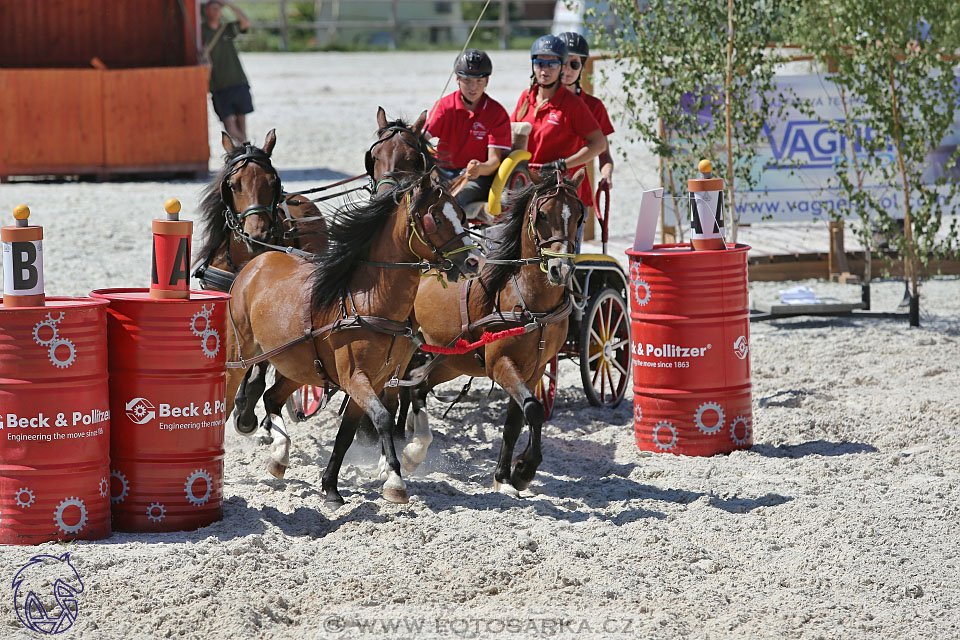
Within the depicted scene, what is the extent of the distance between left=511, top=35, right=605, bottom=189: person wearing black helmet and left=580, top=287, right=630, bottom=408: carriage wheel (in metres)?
1.03

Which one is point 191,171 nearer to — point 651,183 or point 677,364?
point 651,183

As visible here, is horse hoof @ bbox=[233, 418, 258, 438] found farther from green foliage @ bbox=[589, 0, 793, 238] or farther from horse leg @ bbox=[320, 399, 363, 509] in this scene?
green foliage @ bbox=[589, 0, 793, 238]

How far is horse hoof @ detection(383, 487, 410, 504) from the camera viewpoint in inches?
231

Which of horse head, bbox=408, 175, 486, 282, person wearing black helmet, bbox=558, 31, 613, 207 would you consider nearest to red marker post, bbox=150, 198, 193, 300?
horse head, bbox=408, 175, 486, 282

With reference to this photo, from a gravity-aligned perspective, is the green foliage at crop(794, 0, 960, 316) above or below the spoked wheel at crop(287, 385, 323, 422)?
above

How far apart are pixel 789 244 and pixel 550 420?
24.1ft

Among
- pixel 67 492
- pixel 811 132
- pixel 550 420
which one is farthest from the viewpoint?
pixel 811 132

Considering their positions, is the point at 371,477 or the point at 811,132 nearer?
the point at 371,477

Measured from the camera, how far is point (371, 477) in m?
6.93

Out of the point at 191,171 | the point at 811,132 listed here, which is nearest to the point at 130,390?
the point at 811,132

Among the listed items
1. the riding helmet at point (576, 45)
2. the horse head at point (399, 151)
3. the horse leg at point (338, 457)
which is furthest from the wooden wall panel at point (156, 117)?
the horse leg at point (338, 457)

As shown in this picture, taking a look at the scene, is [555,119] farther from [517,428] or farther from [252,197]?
[517,428]
